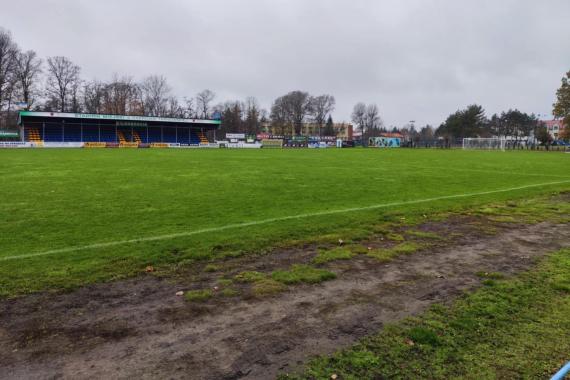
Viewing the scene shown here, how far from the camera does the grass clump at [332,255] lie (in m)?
5.46

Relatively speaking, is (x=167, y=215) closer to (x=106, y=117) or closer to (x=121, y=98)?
(x=106, y=117)

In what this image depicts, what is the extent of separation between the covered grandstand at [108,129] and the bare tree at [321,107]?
2045 inches

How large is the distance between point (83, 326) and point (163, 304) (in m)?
0.74

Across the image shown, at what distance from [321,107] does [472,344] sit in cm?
12418

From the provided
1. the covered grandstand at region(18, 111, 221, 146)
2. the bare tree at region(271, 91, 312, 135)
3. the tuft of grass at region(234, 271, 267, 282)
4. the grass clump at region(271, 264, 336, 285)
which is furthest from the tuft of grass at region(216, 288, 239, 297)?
the bare tree at region(271, 91, 312, 135)

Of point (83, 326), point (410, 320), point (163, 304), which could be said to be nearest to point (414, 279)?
point (410, 320)

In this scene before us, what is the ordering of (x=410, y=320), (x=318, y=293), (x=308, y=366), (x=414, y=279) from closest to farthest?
(x=308, y=366), (x=410, y=320), (x=318, y=293), (x=414, y=279)

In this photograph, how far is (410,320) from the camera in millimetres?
3646

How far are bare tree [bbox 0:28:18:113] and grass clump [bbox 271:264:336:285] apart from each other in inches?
3202

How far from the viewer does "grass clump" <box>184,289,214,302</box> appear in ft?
13.4

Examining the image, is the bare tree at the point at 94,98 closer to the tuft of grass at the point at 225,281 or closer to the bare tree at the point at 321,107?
the bare tree at the point at 321,107

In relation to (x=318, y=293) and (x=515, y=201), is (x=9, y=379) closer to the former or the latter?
(x=318, y=293)

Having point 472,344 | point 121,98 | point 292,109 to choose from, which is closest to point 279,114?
point 292,109

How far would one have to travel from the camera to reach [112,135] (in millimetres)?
68875
